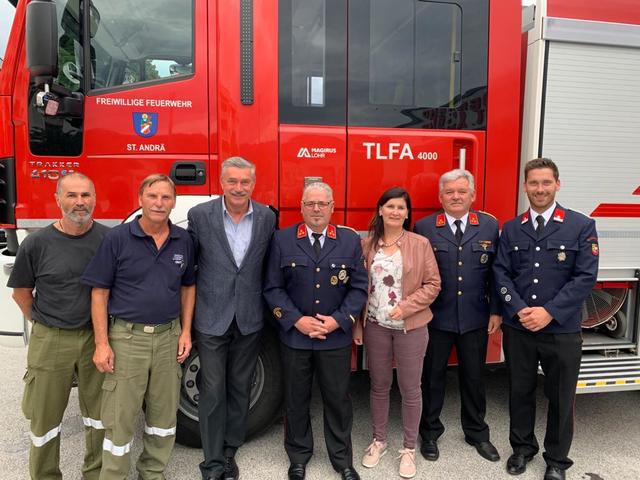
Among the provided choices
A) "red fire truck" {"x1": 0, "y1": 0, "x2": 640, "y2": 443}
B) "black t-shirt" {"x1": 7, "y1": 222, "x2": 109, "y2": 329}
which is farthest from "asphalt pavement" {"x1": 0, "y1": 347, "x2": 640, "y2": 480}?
"black t-shirt" {"x1": 7, "y1": 222, "x2": 109, "y2": 329}

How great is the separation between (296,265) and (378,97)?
1.20 meters

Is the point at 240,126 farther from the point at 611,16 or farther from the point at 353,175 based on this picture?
the point at 611,16

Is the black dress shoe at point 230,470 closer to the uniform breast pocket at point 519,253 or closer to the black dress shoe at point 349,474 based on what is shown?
the black dress shoe at point 349,474

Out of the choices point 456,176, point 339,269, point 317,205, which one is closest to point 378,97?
point 456,176

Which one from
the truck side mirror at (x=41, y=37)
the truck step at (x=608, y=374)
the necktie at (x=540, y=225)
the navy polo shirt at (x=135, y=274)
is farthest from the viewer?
the truck step at (x=608, y=374)

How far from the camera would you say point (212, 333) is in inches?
102

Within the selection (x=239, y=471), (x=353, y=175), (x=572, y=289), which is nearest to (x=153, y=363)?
(x=239, y=471)

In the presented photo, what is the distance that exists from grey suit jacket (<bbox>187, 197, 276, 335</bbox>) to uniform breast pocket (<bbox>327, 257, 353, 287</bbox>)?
1.32 ft

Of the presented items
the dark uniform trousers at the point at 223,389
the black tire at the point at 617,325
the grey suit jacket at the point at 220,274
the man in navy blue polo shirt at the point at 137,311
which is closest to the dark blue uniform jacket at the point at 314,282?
the grey suit jacket at the point at 220,274

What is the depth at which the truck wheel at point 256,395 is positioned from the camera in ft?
9.70

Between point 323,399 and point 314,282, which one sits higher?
point 314,282

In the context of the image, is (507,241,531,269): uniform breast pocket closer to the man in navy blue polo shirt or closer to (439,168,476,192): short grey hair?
(439,168,476,192): short grey hair

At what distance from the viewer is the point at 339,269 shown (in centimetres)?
261

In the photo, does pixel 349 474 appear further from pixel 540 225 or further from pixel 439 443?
pixel 540 225
